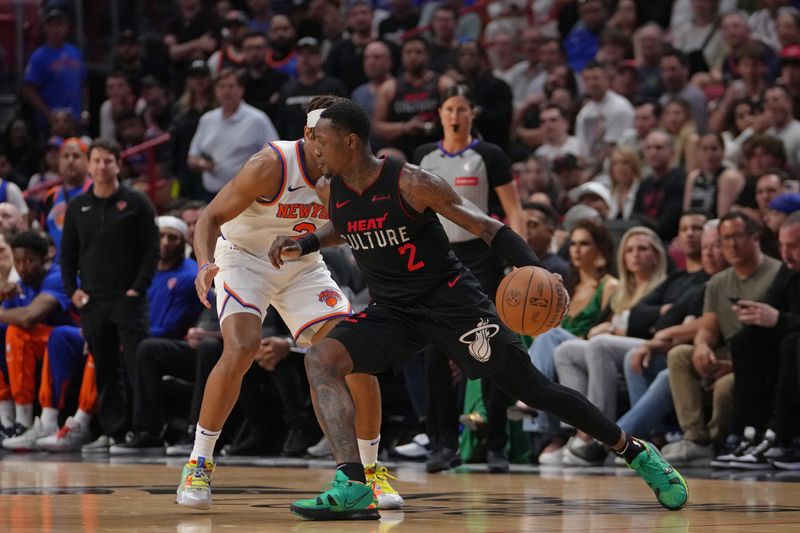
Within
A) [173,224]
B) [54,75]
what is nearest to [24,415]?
[173,224]

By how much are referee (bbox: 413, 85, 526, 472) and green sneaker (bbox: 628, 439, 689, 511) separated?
262 centimetres

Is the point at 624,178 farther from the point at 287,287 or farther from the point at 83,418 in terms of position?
the point at 287,287

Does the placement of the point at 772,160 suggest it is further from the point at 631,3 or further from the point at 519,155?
the point at 631,3

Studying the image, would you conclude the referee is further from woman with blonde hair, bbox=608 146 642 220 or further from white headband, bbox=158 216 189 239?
woman with blonde hair, bbox=608 146 642 220

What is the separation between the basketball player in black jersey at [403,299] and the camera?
5.91m

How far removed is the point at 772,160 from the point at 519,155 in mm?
3499

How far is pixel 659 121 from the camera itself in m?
12.7

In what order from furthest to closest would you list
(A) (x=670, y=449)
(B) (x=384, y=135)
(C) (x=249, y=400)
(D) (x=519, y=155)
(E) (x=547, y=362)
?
(D) (x=519, y=155) < (B) (x=384, y=135) < (C) (x=249, y=400) < (E) (x=547, y=362) < (A) (x=670, y=449)

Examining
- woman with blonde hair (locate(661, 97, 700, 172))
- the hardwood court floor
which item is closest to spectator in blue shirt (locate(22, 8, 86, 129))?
woman with blonde hair (locate(661, 97, 700, 172))

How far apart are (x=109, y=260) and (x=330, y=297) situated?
4309 mm

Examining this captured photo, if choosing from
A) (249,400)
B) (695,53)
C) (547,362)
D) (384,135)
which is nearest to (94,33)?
(384,135)

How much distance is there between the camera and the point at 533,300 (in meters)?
5.77

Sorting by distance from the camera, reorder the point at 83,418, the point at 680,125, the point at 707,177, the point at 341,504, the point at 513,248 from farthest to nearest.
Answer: the point at 680,125, the point at 707,177, the point at 83,418, the point at 513,248, the point at 341,504

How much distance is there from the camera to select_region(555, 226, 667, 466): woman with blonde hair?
9.31m
